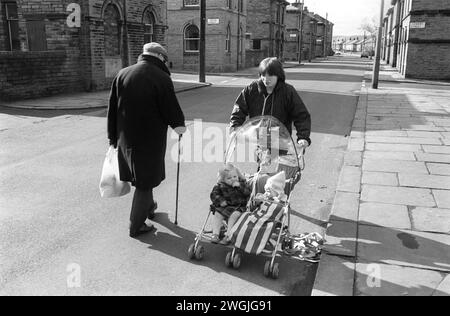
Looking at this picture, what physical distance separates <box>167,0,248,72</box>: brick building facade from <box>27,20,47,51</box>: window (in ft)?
59.3

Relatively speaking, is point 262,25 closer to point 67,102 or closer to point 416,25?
point 416,25

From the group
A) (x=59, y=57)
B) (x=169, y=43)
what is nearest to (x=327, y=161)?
(x=59, y=57)

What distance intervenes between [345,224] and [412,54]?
27243 millimetres

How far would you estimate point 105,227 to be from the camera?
16.9 feet

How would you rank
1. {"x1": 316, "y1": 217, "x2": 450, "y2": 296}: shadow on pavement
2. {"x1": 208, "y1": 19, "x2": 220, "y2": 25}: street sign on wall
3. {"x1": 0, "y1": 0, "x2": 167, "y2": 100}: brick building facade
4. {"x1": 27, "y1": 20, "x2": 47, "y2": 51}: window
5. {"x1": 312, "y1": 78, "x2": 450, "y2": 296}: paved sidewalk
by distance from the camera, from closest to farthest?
{"x1": 316, "y1": 217, "x2": 450, "y2": 296}: shadow on pavement → {"x1": 312, "y1": 78, "x2": 450, "y2": 296}: paved sidewalk → {"x1": 0, "y1": 0, "x2": 167, "y2": 100}: brick building facade → {"x1": 27, "y1": 20, "x2": 47, "y2": 51}: window → {"x1": 208, "y1": 19, "x2": 220, "y2": 25}: street sign on wall

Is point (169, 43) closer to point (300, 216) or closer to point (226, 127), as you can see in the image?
point (226, 127)

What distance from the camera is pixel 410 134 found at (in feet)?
34.7

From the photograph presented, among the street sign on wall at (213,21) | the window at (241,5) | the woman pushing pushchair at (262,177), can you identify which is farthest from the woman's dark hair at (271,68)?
the window at (241,5)

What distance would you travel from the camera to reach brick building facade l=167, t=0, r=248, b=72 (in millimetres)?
33969

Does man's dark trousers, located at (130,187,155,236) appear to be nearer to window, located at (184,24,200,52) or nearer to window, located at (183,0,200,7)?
window, located at (184,24,200,52)

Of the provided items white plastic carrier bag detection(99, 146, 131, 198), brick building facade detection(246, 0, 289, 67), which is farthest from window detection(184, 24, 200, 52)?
white plastic carrier bag detection(99, 146, 131, 198)

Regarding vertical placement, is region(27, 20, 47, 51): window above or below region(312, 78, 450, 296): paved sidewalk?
above
